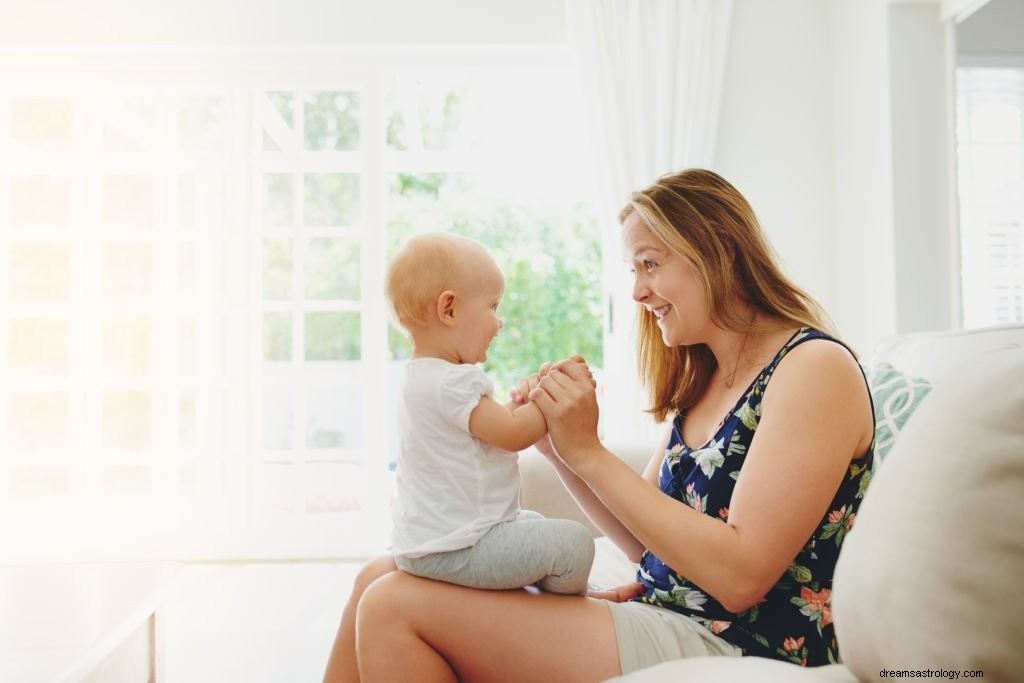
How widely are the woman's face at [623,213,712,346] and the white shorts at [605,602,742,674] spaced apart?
0.47m

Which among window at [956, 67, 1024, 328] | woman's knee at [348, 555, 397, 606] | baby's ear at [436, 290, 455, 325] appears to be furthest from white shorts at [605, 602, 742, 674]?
window at [956, 67, 1024, 328]

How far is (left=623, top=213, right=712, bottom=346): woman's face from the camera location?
53.8 inches

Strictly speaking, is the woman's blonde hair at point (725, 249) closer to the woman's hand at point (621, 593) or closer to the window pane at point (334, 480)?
the woman's hand at point (621, 593)

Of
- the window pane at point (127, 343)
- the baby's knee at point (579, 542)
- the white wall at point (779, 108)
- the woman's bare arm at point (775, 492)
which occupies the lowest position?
the baby's knee at point (579, 542)

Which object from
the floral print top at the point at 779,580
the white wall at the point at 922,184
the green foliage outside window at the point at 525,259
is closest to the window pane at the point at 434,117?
the green foliage outside window at the point at 525,259

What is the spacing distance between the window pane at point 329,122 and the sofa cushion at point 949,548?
3.24m

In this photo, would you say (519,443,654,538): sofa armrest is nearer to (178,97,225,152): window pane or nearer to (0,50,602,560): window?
(0,50,602,560): window

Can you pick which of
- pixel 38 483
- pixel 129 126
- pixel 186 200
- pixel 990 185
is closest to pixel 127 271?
pixel 186 200

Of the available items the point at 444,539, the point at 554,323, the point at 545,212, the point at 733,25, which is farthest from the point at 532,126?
the point at 444,539

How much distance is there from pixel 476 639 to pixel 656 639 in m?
0.25

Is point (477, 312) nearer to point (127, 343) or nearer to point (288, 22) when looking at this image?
point (288, 22)

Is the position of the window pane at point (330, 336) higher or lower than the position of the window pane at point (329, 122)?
lower

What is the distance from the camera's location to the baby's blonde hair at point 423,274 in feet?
4.50

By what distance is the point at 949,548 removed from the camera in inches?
25.8
